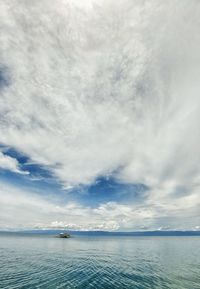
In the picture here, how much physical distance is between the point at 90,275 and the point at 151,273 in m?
15.5

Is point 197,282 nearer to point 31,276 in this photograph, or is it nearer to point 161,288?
point 161,288

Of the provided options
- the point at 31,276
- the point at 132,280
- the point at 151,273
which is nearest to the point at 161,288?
the point at 132,280

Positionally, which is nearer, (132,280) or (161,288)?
(161,288)

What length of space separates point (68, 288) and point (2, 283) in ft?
39.7

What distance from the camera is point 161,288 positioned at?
36500mm

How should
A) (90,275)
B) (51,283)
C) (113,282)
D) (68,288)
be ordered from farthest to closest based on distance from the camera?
1. (90,275)
2. (113,282)
3. (51,283)
4. (68,288)

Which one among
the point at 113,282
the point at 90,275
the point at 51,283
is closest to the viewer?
the point at 51,283

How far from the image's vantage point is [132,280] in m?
42.8

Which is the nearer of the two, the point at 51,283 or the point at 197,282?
the point at 51,283

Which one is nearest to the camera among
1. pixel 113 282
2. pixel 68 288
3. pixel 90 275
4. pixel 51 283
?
pixel 68 288

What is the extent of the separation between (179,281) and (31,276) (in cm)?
3129

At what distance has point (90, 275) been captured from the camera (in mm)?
47031

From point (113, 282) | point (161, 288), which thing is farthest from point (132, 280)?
point (161, 288)

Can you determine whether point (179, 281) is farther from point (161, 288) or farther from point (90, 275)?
point (90, 275)
